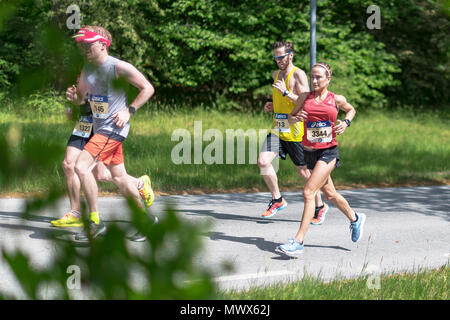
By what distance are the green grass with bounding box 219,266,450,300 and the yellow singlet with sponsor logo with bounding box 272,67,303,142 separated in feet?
7.99

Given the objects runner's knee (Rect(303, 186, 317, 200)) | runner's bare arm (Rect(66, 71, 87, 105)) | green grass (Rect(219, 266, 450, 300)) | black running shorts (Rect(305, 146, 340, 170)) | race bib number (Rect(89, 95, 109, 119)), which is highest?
runner's bare arm (Rect(66, 71, 87, 105))

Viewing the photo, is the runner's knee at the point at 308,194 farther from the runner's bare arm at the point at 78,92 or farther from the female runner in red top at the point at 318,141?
the runner's bare arm at the point at 78,92

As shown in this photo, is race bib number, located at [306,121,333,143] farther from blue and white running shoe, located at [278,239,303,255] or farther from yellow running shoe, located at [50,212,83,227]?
yellow running shoe, located at [50,212,83,227]

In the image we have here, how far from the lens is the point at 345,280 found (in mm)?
4723

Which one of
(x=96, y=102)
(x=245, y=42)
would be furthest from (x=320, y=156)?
(x=245, y=42)

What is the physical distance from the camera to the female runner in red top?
5531mm

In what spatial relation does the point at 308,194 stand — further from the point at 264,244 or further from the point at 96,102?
the point at 96,102

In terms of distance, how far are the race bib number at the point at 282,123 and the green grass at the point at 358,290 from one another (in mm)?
2439

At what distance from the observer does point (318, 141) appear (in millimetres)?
5688

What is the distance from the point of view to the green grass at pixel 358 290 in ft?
13.5

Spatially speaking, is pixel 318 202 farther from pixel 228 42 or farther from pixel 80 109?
pixel 228 42

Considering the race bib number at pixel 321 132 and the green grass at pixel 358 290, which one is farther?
the race bib number at pixel 321 132

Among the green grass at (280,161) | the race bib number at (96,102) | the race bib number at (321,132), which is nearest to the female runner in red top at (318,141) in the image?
the race bib number at (321,132)

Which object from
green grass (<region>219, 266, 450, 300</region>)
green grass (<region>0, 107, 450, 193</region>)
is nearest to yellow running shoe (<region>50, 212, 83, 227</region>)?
green grass (<region>219, 266, 450, 300</region>)
